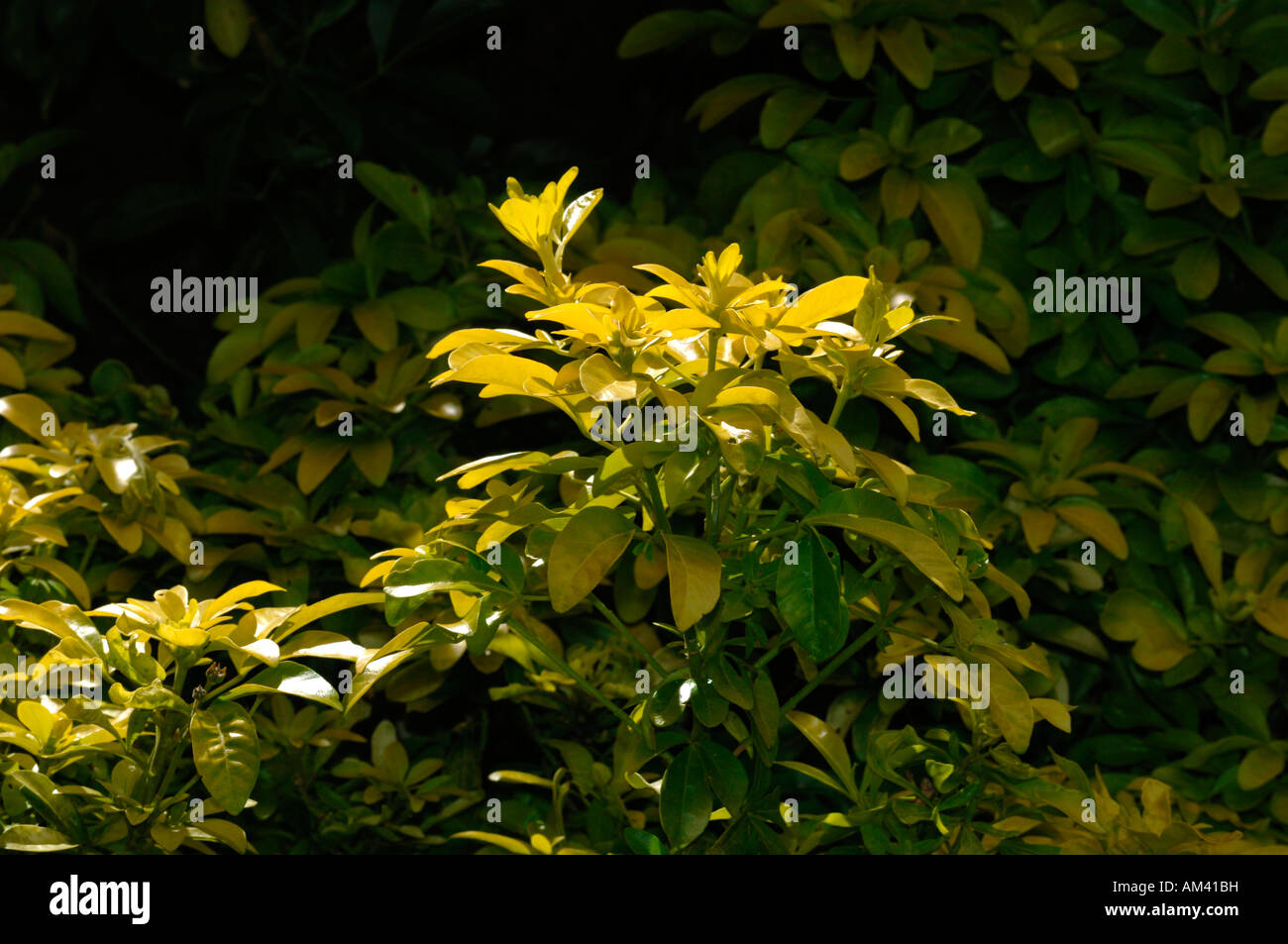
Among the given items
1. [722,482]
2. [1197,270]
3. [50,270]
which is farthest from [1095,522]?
[50,270]

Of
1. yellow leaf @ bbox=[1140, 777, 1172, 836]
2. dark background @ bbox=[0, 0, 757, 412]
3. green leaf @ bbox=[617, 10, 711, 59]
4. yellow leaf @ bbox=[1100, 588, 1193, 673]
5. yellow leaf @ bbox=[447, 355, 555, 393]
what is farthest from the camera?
dark background @ bbox=[0, 0, 757, 412]

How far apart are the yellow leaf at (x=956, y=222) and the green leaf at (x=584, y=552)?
3.42ft

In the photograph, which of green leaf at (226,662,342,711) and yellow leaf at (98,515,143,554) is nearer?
green leaf at (226,662,342,711)

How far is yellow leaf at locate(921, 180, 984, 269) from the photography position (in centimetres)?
192

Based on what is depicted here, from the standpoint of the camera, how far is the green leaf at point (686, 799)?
44.5 inches

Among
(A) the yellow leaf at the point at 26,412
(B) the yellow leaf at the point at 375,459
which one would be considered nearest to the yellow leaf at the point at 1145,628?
(B) the yellow leaf at the point at 375,459

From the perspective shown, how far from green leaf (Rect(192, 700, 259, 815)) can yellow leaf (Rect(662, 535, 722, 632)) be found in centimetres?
43

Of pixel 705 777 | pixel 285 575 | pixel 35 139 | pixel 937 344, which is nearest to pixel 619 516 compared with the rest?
pixel 705 777

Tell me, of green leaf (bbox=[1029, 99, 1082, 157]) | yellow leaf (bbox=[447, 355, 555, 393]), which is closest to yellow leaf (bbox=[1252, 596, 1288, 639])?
green leaf (bbox=[1029, 99, 1082, 157])

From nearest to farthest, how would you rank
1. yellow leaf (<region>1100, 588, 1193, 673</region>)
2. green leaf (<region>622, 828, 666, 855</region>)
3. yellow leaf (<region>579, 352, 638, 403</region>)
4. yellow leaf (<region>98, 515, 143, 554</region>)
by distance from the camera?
1. yellow leaf (<region>579, 352, 638, 403</region>)
2. green leaf (<region>622, 828, 666, 855</region>)
3. yellow leaf (<region>98, 515, 143, 554</region>)
4. yellow leaf (<region>1100, 588, 1193, 673</region>)

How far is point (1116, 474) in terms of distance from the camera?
6.32ft

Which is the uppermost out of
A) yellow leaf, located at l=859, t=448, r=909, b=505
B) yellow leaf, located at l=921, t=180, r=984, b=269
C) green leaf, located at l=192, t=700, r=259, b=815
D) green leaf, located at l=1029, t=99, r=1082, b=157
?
green leaf, located at l=1029, t=99, r=1082, b=157

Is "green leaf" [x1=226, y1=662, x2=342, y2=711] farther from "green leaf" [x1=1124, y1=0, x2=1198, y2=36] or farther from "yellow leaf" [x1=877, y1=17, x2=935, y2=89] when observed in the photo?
"green leaf" [x1=1124, y1=0, x2=1198, y2=36]

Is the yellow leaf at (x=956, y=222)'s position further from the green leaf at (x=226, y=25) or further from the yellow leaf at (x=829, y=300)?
the green leaf at (x=226, y=25)
